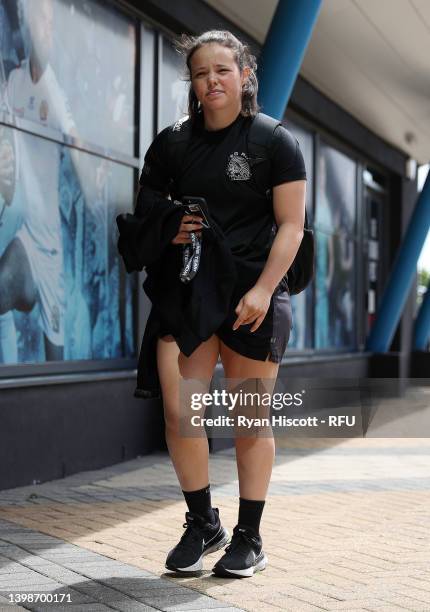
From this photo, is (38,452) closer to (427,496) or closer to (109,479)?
(109,479)

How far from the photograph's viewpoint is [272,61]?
7.05 meters

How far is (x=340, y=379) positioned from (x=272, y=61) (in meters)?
6.86

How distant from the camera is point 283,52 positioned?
23.1 feet

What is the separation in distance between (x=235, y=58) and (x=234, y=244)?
625mm

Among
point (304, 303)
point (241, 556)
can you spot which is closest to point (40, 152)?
point (241, 556)

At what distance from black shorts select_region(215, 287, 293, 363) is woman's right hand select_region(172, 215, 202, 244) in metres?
0.25

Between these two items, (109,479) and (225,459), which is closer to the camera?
(109,479)

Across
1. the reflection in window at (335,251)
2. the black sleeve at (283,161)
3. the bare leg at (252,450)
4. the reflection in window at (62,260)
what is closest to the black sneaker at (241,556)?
the bare leg at (252,450)

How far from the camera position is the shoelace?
3721 mm

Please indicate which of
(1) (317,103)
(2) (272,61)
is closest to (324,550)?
(2) (272,61)

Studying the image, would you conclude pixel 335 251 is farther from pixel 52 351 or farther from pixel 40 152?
pixel 40 152

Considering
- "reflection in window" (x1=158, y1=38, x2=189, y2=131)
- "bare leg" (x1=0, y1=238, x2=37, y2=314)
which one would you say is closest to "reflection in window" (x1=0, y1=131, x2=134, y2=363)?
"bare leg" (x1=0, y1=238, x2=37, y2=314)

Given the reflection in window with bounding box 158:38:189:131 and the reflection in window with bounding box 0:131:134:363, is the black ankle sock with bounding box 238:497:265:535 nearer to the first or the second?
the reflection in window with bounding box 0:131:134:363

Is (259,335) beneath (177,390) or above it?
above
